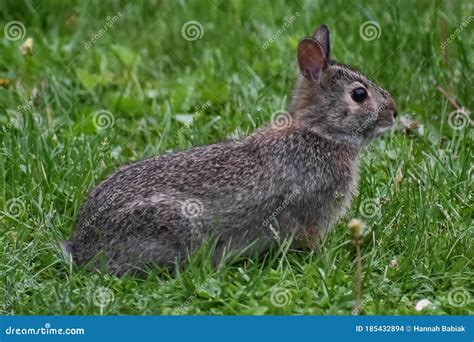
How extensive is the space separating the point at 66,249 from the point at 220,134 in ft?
7.22

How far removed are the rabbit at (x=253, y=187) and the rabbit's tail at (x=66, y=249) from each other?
0.05 ft

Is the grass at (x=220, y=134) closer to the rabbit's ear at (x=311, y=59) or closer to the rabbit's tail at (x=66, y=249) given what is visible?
the rabbit's tail at (x=66, y=249)

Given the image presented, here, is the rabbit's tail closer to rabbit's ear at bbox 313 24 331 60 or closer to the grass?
the grass

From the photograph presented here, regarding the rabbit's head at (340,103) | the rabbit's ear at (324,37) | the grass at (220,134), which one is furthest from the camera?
the rabbit's ear at (324,37)

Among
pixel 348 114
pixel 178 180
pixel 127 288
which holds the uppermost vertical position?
pixel 348 114

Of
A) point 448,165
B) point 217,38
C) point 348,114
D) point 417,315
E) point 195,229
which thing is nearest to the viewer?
point 417,315

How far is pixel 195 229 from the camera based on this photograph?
7.64 metres

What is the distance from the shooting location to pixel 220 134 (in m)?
9.56

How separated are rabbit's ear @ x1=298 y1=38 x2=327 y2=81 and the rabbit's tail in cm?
214

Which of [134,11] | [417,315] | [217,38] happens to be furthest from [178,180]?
[134,11]

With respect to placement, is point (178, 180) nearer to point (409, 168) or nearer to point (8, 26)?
point (409, 168)

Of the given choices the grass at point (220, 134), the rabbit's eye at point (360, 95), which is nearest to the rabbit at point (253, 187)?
the rabbit's eye at point (360, 95)

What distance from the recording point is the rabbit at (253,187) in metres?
7.62

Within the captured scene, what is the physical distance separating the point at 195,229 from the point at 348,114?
4.81ft
